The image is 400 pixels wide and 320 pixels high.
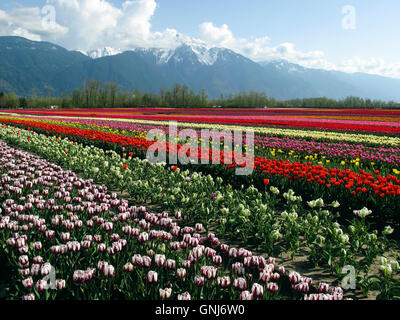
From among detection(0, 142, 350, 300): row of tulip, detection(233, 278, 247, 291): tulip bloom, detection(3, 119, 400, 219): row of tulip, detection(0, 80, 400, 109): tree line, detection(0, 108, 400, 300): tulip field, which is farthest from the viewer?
detection(0, 80, 400, 109): tree line

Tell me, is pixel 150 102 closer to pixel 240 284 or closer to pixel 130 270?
pixel 130 270

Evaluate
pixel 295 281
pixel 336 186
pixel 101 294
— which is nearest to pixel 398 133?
pixel 336 186

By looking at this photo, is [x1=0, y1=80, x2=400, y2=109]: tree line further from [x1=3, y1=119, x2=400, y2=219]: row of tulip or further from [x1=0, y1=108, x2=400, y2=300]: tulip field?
[x1=0, y1=108, x2=400, y2=300]: tulip field

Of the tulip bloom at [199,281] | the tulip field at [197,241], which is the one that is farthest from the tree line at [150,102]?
the tulip bloom at [199,281]

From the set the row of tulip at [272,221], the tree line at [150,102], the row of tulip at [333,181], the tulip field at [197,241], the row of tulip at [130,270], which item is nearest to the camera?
the row of tulip at [130,270]

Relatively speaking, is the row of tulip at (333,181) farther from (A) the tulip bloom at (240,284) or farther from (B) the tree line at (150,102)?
(B) the tree line at (150,102)

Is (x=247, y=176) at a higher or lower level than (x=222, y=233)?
higher

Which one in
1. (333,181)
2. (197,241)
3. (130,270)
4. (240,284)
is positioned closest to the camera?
(240,284)

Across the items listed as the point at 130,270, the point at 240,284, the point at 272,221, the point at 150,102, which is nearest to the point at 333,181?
the point at 272,221

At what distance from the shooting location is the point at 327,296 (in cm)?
299

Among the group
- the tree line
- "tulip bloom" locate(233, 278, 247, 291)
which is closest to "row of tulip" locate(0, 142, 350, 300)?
"tulip bloom" locate(233, 278, 247, 291)

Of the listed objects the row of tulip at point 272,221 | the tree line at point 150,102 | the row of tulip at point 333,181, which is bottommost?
the row of tulip at point 272,221
